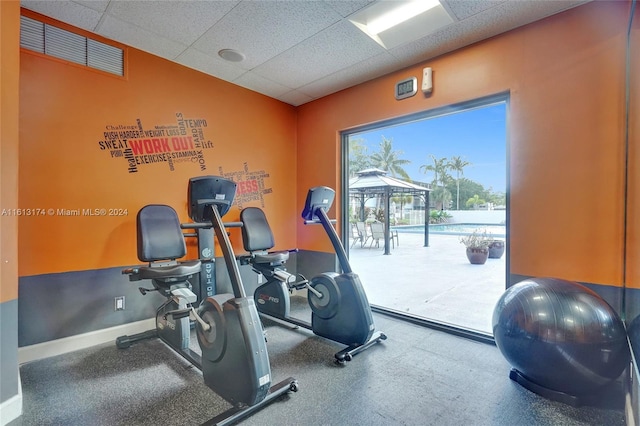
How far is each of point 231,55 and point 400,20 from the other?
1.68m

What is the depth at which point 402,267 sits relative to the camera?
18.9 feet

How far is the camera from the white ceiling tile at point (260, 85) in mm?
3508

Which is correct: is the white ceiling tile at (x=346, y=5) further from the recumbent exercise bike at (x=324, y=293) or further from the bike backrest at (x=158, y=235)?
the bike backrest at (x=158, y=235)

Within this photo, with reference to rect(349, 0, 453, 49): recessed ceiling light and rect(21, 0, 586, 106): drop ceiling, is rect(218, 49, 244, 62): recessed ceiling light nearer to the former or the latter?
rect(21, 0, 586, 106): drop ceiling

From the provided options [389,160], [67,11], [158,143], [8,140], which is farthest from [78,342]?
[389,160]

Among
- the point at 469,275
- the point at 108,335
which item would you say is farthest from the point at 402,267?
the point at 108,335

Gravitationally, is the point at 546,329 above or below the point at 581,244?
below

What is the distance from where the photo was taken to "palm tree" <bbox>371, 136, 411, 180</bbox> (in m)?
4.21

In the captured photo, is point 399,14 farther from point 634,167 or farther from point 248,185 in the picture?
point 248,185

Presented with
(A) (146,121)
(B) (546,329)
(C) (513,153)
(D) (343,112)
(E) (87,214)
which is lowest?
(B) (546,329)

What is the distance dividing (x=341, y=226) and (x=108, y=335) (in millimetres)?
2790

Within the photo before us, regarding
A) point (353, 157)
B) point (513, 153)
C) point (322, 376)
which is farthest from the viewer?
point (353, 157)

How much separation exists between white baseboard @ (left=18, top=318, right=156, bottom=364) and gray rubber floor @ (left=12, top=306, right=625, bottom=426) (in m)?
0.08

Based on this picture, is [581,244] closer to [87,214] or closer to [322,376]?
[322,376]
